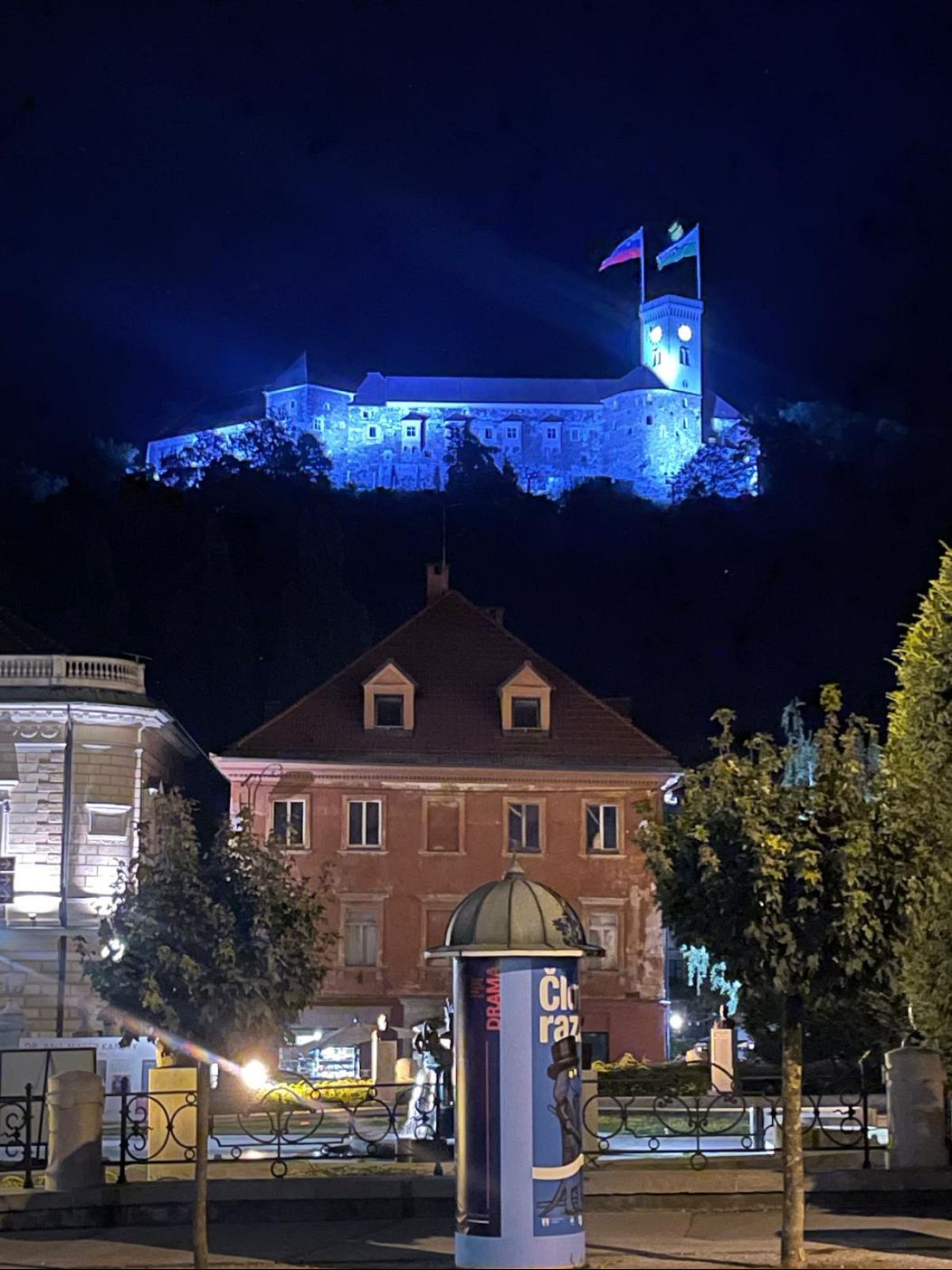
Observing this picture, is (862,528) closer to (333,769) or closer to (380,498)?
(380,498)

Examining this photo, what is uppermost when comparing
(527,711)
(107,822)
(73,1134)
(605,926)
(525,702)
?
(525,702)

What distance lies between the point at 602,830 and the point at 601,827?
71 mm

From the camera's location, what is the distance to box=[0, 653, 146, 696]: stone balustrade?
145 ft

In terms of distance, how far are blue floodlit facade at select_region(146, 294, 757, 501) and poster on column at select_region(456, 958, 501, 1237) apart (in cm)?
14139

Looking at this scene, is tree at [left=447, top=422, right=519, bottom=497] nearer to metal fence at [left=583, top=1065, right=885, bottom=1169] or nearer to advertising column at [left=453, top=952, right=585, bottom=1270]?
metal fence at [left=583, top=1065, right=885, bottom=1169]

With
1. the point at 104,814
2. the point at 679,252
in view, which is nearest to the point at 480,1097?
the point at 104,814

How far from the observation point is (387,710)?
156 feet

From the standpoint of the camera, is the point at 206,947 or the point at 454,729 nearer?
the point at 206,947

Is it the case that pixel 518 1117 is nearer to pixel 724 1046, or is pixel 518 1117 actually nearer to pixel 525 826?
pixel 724 1046

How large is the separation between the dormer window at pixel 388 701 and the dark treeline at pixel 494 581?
90.9 ft

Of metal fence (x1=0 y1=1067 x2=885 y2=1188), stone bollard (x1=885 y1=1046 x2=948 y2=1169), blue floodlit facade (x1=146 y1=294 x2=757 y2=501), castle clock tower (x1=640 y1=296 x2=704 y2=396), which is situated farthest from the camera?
castle clock tower (x1=640 y1=296 x2=704 y2=396)

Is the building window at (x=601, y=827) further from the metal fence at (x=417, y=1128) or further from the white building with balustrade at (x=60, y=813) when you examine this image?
the metal fence at (x=417, y=1128)

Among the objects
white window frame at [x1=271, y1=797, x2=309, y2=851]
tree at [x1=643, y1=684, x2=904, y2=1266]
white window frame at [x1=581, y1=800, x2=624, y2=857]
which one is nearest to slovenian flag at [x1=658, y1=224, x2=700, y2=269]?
white window frame at [x1=581, y1=800, x2=624, y2=857]

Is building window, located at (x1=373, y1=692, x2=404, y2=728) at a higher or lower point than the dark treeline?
lower
